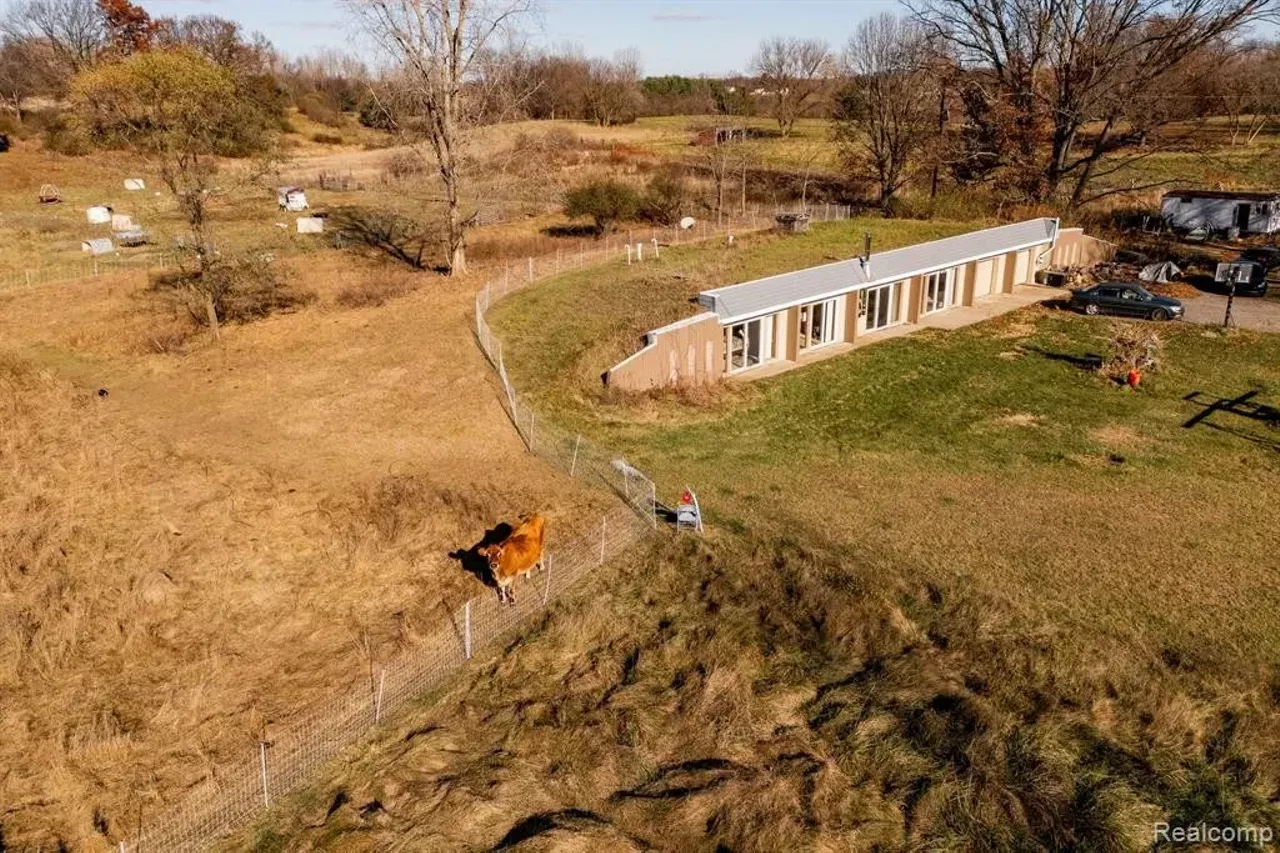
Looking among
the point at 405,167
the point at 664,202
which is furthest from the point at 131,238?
the point at 664,202

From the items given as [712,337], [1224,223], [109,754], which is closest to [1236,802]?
[109,754]

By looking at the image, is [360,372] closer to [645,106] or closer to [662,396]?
[662,396]

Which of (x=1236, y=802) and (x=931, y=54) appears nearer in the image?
(x=1236, y=802)

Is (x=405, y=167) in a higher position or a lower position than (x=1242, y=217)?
higher

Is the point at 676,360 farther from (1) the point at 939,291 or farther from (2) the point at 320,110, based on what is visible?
(2) the point at 320,110

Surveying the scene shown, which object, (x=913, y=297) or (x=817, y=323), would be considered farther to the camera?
(x=913, y=297)

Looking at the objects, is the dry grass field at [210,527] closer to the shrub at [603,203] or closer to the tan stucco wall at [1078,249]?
the shrub at [603,203]

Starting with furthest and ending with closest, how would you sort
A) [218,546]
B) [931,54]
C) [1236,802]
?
[931,54] < [218,546] < [1236,802]
